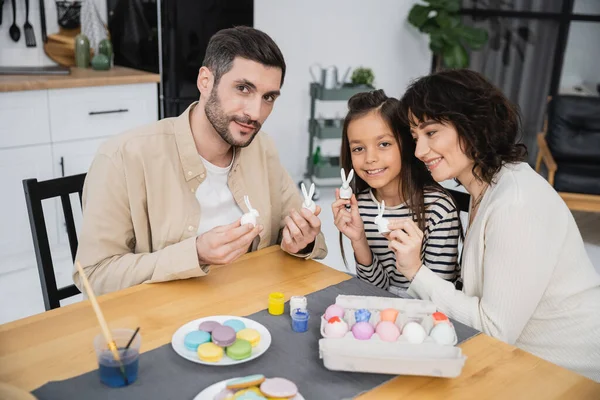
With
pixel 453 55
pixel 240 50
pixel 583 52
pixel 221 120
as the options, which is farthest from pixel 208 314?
pixel 583 52

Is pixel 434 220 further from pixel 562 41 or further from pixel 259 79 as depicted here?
pixel 562 41

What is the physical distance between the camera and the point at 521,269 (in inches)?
53.9

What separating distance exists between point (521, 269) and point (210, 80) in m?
1.01

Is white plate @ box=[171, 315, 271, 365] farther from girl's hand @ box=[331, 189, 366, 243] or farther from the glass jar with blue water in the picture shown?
girl's hand @ box=[331, 189, 366, 243]

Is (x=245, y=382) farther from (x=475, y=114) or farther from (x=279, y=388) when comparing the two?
(x=475, y=114)

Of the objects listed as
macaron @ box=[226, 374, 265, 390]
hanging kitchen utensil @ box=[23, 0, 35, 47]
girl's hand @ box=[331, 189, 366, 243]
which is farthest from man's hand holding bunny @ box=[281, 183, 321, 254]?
hanging kitchen utensil @ box=[23, 0, 35, 47]

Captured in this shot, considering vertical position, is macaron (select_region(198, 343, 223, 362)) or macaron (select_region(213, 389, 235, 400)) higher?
macaron (select_region(198, 343, 223, 362))

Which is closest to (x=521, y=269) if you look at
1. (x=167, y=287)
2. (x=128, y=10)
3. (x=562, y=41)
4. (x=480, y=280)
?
(x=480, y=280)

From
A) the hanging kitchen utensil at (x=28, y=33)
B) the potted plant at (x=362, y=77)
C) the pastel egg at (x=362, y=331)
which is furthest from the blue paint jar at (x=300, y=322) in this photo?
the potted plant at (x=362, y=77)

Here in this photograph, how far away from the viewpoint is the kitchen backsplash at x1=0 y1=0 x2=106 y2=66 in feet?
11.5

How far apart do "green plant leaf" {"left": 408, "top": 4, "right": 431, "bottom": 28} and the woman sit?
355 cm

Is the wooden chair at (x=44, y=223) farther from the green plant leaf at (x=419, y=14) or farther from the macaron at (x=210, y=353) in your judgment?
the green plant leaf at (x=419, y=14)

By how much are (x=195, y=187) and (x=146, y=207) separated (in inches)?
5.9

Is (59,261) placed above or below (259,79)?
below
